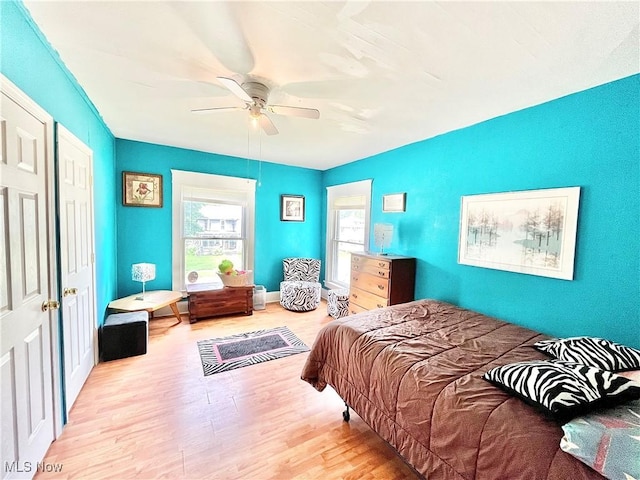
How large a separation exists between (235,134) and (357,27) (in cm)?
223

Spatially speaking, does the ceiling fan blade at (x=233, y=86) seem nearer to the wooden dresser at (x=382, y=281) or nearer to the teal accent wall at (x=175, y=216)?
the wooden dresser at (x=382, y=281)

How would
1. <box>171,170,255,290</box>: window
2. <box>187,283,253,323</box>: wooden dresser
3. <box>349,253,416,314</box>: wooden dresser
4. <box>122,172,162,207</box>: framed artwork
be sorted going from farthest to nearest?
<box>171,170,255,290</box>: window → <box>187,283,253,323</box>: wooden dresser → <box>122,172,162,207</box>: framed artwork → <box>349,253,416,314</box>: wooden dresser

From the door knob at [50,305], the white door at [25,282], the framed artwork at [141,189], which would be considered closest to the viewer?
the white door at [25,282]

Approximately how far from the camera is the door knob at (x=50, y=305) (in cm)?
154

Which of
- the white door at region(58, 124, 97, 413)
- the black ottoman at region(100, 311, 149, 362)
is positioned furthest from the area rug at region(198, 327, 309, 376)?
the white door at region(58, 124, 97, 413)

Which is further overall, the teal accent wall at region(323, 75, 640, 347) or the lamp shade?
the lamp shade

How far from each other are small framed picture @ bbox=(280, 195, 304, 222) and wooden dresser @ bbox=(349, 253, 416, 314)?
6.05 ft

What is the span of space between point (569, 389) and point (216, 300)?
3.83 meters

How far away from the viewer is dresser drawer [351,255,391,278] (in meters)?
3.12

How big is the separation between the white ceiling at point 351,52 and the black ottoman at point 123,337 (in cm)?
216

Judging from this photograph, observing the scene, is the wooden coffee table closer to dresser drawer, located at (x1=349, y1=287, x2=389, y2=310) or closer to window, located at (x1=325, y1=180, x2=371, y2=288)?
dresser drawer, located at (x1=349, y1=287, x2=389, y2=310)

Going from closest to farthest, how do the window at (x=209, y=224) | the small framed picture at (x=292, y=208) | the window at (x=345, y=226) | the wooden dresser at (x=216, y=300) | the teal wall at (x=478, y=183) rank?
the teal wall at (x=478, y=183), the wooden dresser at (x=216, y=300), the window at (x=209, y=224), the window at (x=345, y=226), the small framed picture at (x=292, y=208)

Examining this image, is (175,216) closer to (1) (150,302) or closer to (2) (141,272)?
(2) (141,272)
